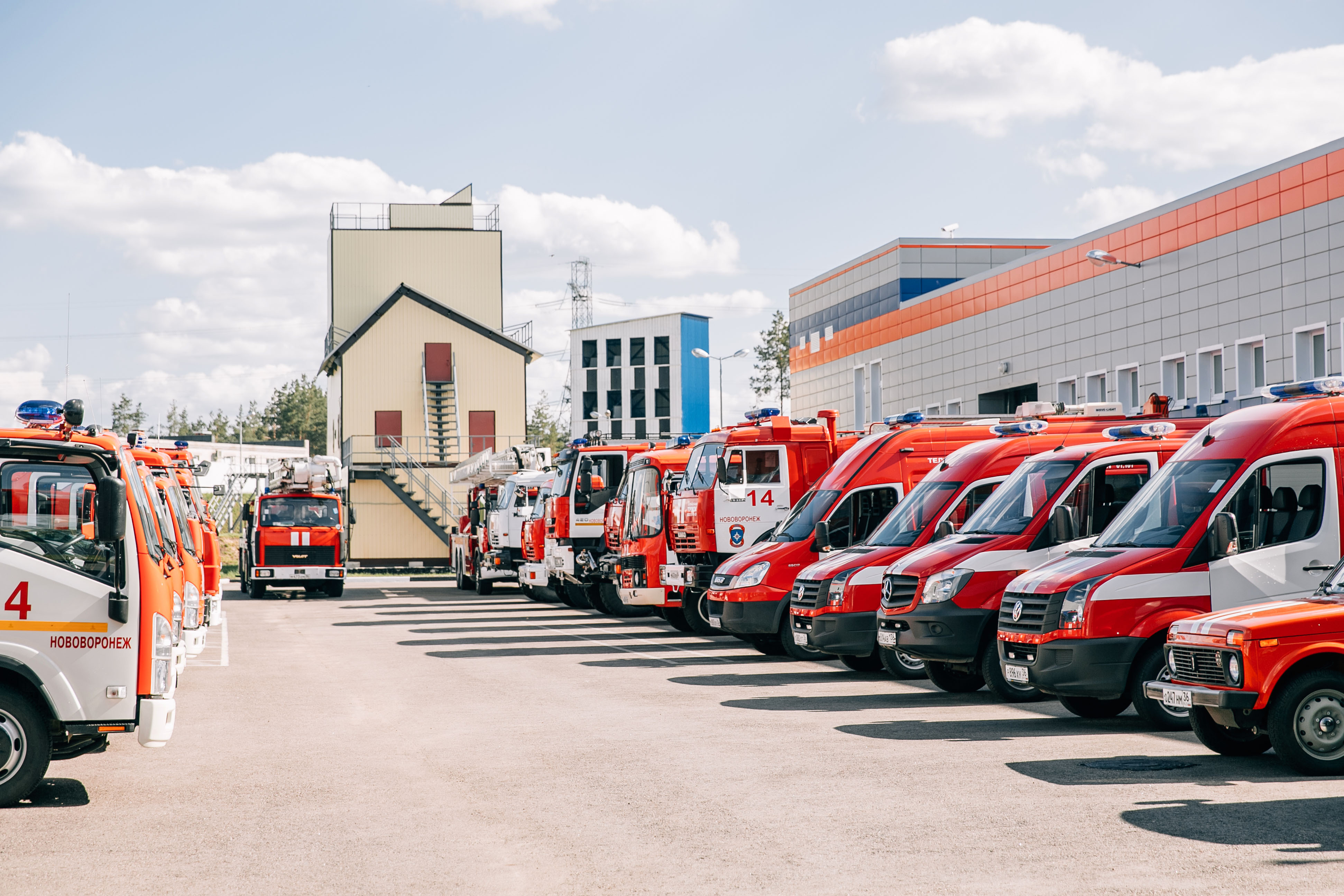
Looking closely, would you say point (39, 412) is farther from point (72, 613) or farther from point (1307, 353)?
point (1307, 353)

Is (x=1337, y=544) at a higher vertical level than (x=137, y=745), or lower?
higher

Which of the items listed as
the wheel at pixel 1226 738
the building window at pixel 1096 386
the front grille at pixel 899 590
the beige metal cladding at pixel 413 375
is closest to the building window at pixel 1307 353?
the building window at pixel 1096 386

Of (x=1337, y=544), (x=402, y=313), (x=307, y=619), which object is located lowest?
(x=307, y=619)

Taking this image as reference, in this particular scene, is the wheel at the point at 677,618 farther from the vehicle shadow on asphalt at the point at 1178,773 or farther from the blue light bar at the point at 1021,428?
the vehicle shadow on asphalt at the point at 1178,773

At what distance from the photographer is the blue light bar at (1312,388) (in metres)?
11.8

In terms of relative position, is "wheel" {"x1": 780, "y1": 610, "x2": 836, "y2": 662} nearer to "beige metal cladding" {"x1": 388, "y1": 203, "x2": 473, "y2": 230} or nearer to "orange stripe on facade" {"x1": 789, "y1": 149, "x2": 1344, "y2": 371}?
"orange stripe on facade" {"x1": 789, "y1": 149, "x2": 1344, "y2": 371}

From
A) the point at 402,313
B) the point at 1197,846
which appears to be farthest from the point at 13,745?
the point at 402,313

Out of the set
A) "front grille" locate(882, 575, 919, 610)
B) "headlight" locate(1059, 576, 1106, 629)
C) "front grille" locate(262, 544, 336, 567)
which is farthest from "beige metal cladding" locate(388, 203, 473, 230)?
"headlight" locate(1059, 576, 1106, 629)

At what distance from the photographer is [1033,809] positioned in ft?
28.1

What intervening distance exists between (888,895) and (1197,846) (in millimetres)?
1920

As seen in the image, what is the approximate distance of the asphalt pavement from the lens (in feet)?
23.3

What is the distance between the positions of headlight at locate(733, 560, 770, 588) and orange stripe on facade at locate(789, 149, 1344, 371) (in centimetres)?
1388

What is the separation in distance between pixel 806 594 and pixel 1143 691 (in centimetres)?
578

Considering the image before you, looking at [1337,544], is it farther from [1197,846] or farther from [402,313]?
[402,313]
